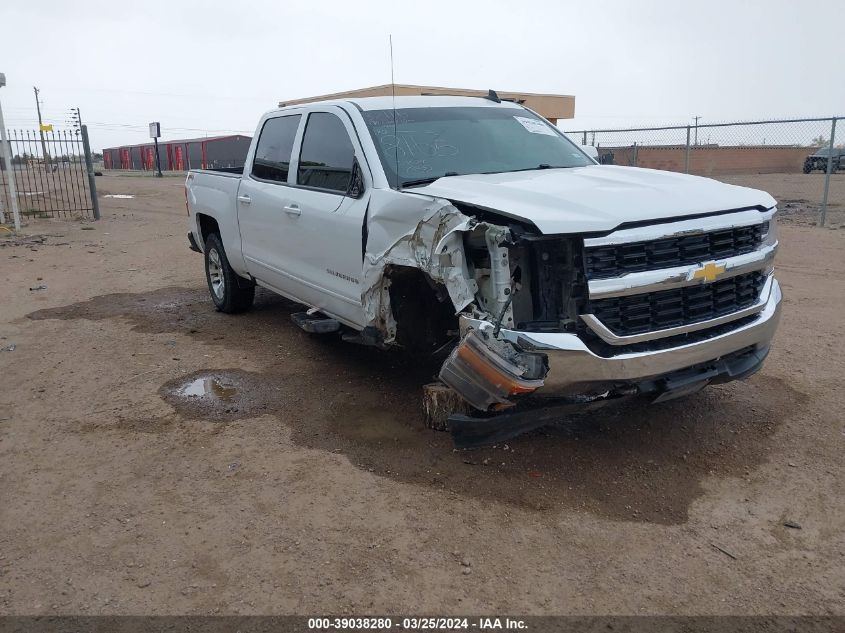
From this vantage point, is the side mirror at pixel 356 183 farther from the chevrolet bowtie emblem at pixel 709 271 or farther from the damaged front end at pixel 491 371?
the chevrolet bowtie emblem at pixel 709 271

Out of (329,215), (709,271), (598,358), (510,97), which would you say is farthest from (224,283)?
(510,97)

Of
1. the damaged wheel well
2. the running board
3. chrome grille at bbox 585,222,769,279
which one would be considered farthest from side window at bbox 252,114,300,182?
chrome grille at bbox 585,222,769,279

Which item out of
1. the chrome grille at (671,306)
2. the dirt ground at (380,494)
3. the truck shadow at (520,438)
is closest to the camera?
the dirt ground at (380,494)

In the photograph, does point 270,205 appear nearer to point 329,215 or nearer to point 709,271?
point 329,215

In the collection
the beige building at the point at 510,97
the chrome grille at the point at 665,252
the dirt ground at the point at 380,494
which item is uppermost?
the beige building at the point at 510,97

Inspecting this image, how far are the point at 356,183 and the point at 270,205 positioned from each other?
134 cm

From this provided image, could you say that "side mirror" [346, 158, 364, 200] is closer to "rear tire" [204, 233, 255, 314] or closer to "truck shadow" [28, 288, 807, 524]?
"truck shadow" [28, 288, 807, 524]

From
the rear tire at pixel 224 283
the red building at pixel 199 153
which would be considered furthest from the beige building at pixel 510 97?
the red building at pixel 199 153

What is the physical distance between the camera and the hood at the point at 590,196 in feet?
10.9

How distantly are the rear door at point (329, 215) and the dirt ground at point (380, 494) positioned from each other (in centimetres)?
75

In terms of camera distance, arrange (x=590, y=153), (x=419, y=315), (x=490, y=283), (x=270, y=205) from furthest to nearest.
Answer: (x=270, y=205), (x=590, y=153), (x=419, y=315), (x=490, y=283)

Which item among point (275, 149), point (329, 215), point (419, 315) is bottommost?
point (419, 315)

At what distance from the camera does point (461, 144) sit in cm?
482

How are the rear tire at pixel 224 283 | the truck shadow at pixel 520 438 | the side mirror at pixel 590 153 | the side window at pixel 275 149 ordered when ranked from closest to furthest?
the truck shadow at pixel 520 438 → the side mirror at pixel 590 153 → the side window at pixel 275 149 → the rear tire at pixel 224 283
